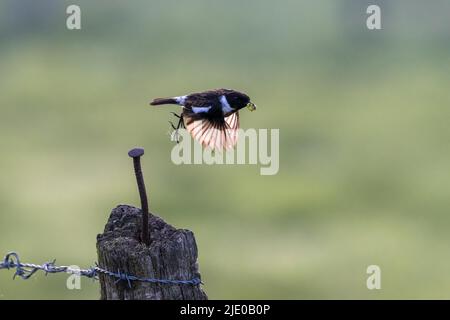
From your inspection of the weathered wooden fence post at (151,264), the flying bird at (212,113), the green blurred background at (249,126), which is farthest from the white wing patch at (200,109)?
the green blurred background at (249,126)

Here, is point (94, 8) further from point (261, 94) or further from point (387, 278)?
point (387, 278)

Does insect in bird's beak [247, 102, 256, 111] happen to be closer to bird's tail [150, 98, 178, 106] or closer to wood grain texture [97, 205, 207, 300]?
bird's tail [150, 98, 178, 106]

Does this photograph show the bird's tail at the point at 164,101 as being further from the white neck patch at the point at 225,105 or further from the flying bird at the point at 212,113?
the white neck patch at the point at 225,105

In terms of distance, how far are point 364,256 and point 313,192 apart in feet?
9.53

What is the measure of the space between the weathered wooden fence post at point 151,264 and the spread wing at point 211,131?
65cm

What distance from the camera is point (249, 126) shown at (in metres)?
19.3

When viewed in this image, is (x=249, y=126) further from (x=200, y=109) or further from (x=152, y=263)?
(x=152, y=263)

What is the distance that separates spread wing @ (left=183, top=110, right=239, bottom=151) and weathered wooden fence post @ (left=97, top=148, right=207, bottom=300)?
0.65m

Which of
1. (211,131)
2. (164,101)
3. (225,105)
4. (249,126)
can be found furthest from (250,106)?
(249,126)

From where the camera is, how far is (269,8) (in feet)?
85.4

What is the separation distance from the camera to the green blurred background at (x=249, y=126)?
1501 cm

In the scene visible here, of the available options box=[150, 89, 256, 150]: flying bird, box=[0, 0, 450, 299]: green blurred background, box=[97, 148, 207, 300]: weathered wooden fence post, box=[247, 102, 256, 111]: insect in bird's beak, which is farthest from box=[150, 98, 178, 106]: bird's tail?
box=[0, 0, 450, 299]: green blurred background

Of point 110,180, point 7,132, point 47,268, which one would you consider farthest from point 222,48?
point 47,268

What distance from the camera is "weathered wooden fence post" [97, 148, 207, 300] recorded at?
16.3 feet
